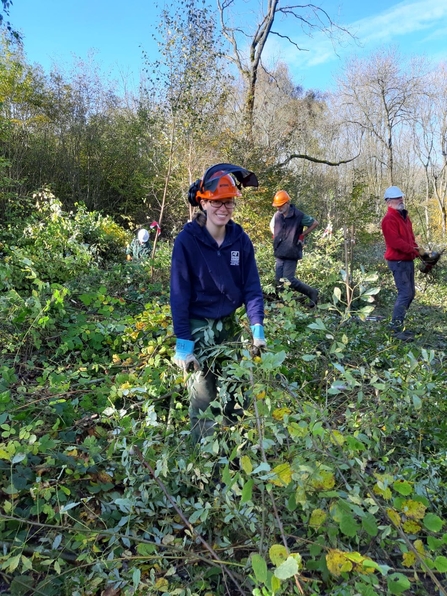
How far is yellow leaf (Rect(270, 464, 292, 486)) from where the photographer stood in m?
1.29

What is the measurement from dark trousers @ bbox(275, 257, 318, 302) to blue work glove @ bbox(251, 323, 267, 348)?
3627 millimetres

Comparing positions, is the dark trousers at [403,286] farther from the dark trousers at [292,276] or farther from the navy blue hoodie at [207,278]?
the navy blue hoodie at [207,278]

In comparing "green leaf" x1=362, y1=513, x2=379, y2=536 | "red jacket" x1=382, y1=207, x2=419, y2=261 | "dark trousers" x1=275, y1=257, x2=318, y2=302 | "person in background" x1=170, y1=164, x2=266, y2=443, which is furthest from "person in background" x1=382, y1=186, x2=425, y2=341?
"green leaf" x1=362, y1=513, x2=379, y2=536

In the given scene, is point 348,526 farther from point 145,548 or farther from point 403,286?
point 403,286

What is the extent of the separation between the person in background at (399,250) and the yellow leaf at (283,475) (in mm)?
4220

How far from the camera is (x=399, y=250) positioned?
518 centimetres

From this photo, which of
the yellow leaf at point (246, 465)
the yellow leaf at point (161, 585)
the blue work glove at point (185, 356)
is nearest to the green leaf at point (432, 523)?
the yellow leaf at point (246, 465)

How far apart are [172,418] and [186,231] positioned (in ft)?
3.96

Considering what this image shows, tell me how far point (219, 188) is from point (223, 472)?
1.45 metres

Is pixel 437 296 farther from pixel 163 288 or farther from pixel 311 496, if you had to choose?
pixel 311 496

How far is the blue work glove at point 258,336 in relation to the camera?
231cm

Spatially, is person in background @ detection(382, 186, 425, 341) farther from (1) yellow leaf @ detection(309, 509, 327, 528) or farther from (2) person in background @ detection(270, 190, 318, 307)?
(1) yellow leaf @ detection(309, 509, 327, 528)

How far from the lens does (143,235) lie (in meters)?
8.62

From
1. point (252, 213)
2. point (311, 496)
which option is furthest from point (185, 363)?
point (252, 213)
